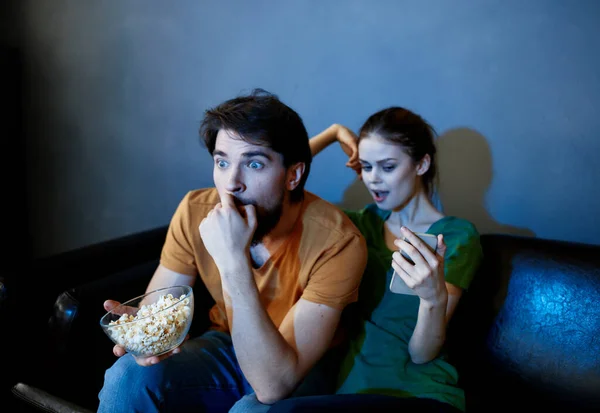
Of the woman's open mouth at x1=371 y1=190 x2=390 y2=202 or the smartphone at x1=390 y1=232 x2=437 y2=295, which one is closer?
the smartphone at x1=390 y1=232 x2=437 y2=295

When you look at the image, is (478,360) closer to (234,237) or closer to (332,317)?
(332,317)

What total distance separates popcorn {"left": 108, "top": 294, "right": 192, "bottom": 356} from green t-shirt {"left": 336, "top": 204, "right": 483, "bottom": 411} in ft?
1.56

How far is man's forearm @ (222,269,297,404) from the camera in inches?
40.1

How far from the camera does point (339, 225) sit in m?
1.23

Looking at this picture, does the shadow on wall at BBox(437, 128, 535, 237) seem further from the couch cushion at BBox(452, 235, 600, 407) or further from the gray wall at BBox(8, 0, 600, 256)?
the couch cushion at BBox(452, 235, 600, 407)

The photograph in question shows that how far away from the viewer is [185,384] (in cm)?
116

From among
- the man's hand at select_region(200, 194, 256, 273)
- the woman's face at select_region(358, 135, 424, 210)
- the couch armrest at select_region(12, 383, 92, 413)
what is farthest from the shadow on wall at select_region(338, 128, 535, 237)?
the couch armrest at select_region(12, 383, 92, 413)

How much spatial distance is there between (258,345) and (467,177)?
3.53ft

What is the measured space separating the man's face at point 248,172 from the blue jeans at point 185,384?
15.2 inches

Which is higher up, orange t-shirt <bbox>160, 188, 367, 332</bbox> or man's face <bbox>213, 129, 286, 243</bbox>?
man's face <bbox>213, 129, 286, 243</bbox>

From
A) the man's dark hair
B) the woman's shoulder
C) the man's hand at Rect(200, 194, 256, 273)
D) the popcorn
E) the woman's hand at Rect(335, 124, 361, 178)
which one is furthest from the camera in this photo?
the woman's hand at Rect(335, 124, 361, 178)

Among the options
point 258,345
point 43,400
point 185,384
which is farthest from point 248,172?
point 43,400

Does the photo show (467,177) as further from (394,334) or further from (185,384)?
(185,384)

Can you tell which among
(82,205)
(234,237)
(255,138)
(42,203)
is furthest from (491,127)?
(42,203)
